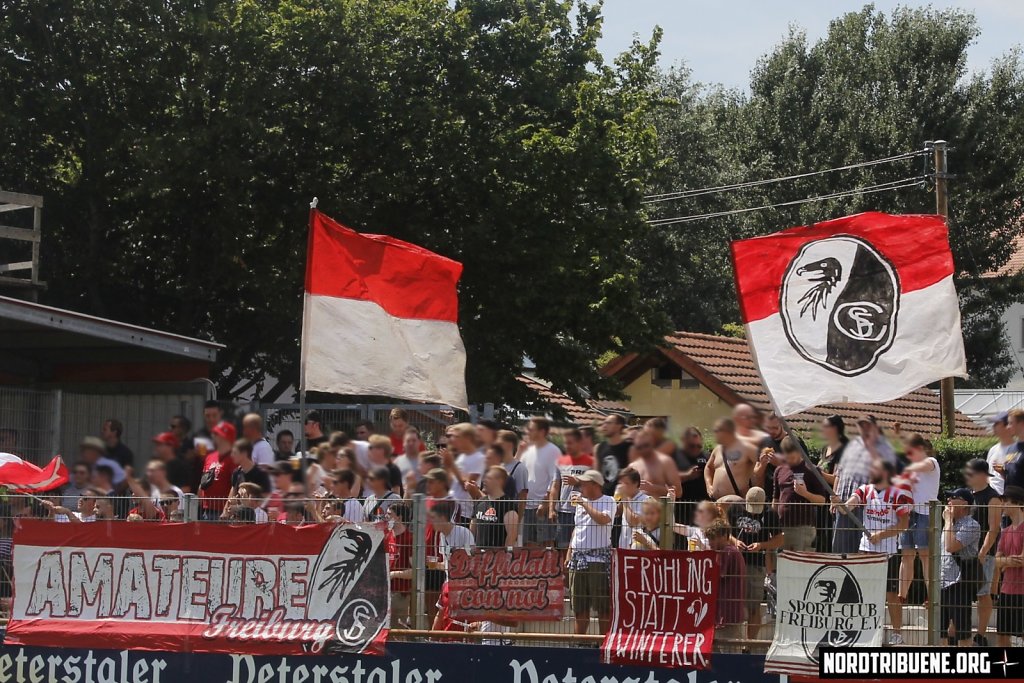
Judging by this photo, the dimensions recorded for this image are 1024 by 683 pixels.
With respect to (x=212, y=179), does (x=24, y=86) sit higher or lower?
higher

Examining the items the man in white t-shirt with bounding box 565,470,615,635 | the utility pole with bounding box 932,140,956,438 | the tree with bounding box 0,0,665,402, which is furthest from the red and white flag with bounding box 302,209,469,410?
the utility pole with bounding box 932,140,956,438

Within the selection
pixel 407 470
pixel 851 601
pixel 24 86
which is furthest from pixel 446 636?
pixel 24 86

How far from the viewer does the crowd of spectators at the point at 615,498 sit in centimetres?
965

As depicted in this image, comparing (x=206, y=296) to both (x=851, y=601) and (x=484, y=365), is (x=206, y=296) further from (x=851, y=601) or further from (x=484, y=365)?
(x=851, y=601)

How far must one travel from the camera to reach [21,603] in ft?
36.0

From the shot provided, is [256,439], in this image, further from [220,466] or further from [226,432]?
[220,466]

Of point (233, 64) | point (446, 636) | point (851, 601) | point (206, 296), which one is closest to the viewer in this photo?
point (851, 601)

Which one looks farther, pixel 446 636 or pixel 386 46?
pixel 386 46

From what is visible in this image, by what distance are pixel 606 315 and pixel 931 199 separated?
18977mm

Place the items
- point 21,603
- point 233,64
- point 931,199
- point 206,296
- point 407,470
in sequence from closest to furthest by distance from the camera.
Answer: point 21,603 → point 407,470 → point 233,64 → point 206,296 → point 931,199

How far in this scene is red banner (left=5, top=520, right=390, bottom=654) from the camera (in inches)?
408

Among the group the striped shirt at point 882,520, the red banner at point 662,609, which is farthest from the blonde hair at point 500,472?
the striped shirt at point 882,520

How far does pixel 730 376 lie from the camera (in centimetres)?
3469

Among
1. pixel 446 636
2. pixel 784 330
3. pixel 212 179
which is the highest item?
pixel 212 179
